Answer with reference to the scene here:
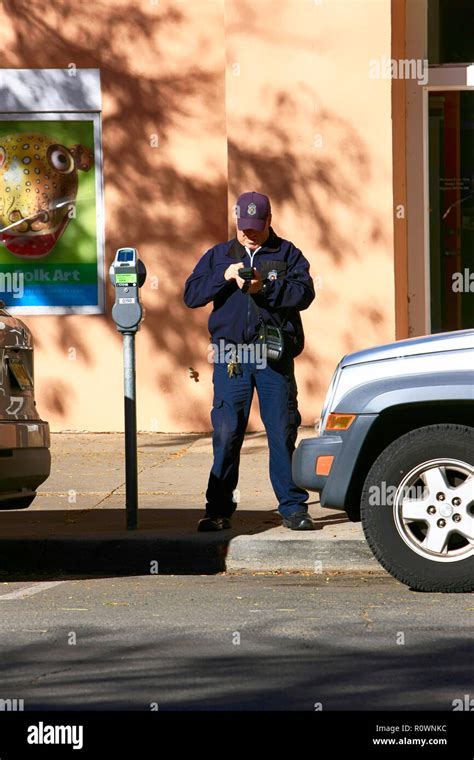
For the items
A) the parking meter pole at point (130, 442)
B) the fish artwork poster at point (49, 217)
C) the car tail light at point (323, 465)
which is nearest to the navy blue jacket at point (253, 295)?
the parking meter pole at point (130, 442)

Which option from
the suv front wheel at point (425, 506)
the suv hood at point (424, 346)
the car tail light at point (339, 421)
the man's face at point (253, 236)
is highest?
the man's face at point (253, 236)

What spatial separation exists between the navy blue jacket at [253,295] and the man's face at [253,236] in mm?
46

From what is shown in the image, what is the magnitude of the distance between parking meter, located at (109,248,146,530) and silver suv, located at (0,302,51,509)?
2.41 ft

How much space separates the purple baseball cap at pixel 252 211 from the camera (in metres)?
8.80

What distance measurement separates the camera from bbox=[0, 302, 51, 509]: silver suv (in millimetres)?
7887

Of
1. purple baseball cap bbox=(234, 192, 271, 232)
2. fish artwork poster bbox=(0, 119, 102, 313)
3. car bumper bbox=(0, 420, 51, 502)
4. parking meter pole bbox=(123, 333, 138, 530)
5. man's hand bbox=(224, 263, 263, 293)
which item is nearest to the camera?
car bumper bbox=(0, 420, 51, 502)

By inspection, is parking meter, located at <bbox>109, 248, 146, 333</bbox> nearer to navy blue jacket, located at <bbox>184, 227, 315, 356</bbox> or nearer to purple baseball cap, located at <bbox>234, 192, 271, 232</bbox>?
navy blue jacket, located at <bbox>184, 227, 315, 356</bbox>

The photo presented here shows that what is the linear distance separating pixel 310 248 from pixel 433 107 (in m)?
1.90

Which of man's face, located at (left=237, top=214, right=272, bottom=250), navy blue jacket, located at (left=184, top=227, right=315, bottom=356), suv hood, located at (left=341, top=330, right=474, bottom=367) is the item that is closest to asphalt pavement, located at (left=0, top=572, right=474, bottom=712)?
suv hood, located at (left=341, top=330, right=474, bottom=367)

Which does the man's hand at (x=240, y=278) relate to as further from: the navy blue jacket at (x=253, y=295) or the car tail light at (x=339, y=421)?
the car tail light at (x=339, y=421)

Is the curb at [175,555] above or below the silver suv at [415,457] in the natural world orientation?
below

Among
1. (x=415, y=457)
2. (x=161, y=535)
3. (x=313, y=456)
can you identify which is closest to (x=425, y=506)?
(x=415, y=457)
